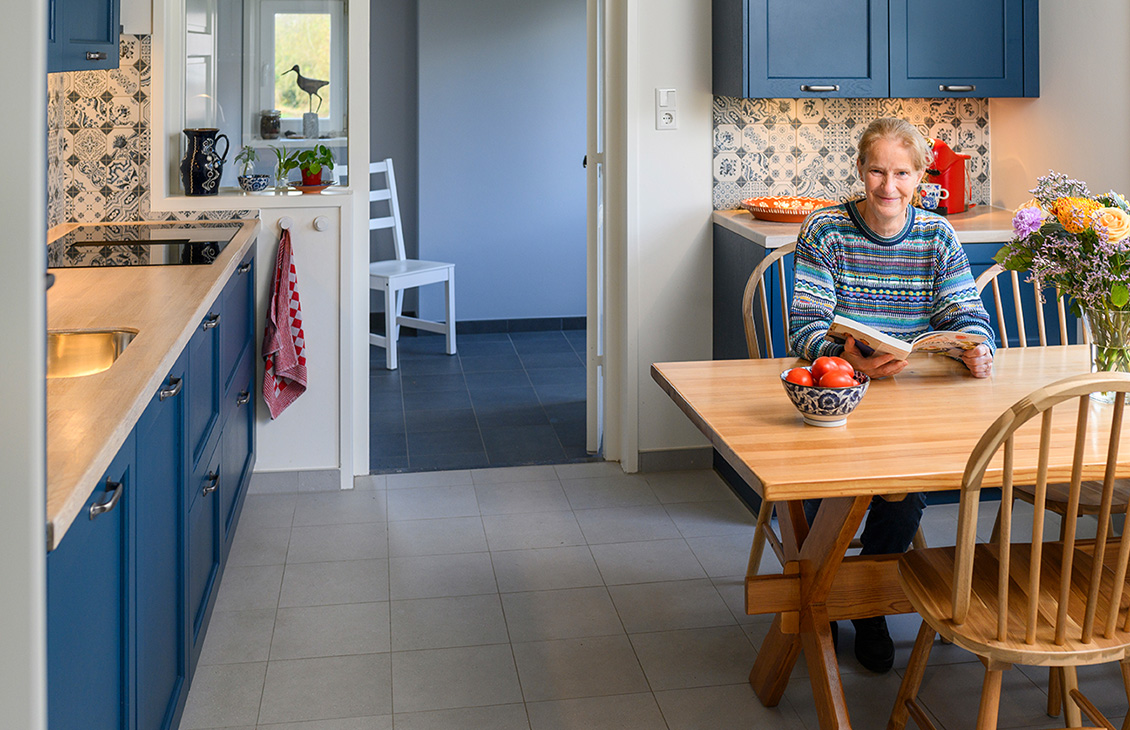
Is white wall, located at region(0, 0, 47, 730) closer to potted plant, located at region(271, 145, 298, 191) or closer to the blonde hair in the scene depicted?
the blonde hair

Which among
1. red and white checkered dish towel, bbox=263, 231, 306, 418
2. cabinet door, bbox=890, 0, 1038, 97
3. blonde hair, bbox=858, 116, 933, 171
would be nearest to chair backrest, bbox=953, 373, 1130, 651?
blonde hair, bbox=858, 116, 933, 171

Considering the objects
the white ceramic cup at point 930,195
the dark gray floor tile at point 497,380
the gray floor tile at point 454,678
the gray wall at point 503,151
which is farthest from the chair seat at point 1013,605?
the gray wall at point 503,151

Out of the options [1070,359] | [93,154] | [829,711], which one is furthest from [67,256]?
[1070,359]

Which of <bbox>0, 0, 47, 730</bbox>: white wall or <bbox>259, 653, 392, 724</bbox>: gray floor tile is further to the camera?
<bbox>259, 653, 392, 724</bbox>: gray floor tile

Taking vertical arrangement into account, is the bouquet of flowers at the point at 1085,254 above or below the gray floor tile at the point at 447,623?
above

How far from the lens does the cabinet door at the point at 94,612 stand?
4.10ft

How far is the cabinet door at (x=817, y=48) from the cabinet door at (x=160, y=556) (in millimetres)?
2264

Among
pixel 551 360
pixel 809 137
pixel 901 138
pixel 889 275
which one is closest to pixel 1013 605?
pixel 889 275

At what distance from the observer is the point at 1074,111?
3.61 meters

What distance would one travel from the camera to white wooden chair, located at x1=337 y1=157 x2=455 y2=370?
5.61 m

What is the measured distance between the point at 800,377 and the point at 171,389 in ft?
3.85

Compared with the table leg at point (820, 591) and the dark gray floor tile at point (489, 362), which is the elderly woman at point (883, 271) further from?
the dark gray floor tile at point (489, 362)

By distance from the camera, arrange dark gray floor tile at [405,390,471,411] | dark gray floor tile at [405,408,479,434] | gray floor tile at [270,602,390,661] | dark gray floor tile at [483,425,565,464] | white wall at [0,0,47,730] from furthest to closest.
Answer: dark gray floor tile at [405,390,471,411] < dark gray floor tile at [405,408,479,434] < dark gray floor tile at [483,425,565,464] < gray floor tile at [270,602,390,661] < white wall at [0,0,47,730]

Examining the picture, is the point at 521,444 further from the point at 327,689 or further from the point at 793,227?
the point at 327,689
